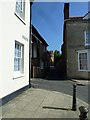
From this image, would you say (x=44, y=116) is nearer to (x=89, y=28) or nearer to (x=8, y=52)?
(x=8, y=52)

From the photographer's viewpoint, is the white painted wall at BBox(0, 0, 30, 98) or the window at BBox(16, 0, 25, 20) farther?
the window at BBox(16, 0, 25, 20)

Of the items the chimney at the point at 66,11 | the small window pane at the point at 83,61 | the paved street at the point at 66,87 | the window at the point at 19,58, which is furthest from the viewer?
the chimney at the point at 66,11

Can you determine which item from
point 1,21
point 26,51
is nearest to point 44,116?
point 1,21

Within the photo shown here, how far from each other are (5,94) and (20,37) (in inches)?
148

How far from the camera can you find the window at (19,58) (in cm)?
1169

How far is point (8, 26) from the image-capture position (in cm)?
932

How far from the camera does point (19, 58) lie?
12305mm

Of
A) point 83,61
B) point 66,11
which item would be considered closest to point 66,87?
point 83,61

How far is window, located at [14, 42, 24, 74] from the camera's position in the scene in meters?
11.7

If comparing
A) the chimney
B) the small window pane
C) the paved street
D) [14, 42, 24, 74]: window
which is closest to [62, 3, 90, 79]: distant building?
the small window pane

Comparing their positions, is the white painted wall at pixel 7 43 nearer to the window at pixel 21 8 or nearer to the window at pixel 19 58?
the window at pixel 19 58

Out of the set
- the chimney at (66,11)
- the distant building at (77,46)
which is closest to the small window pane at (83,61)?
the distant building at (77,46)

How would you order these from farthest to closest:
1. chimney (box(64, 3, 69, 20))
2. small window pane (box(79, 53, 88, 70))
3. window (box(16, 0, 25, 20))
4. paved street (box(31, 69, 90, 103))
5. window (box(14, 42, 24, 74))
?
chimney (box(64, 3, 69, 20)), small window pane (box(79, 53, 88, 70)), paved street (box(31, 69, 90, 103)), window (box(16, 0, 25, 20)), window (box(14, 42, 24, 74))

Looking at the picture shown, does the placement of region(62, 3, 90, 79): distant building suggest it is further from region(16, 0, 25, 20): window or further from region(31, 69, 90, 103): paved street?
region(16, 0, 25, 20): window
